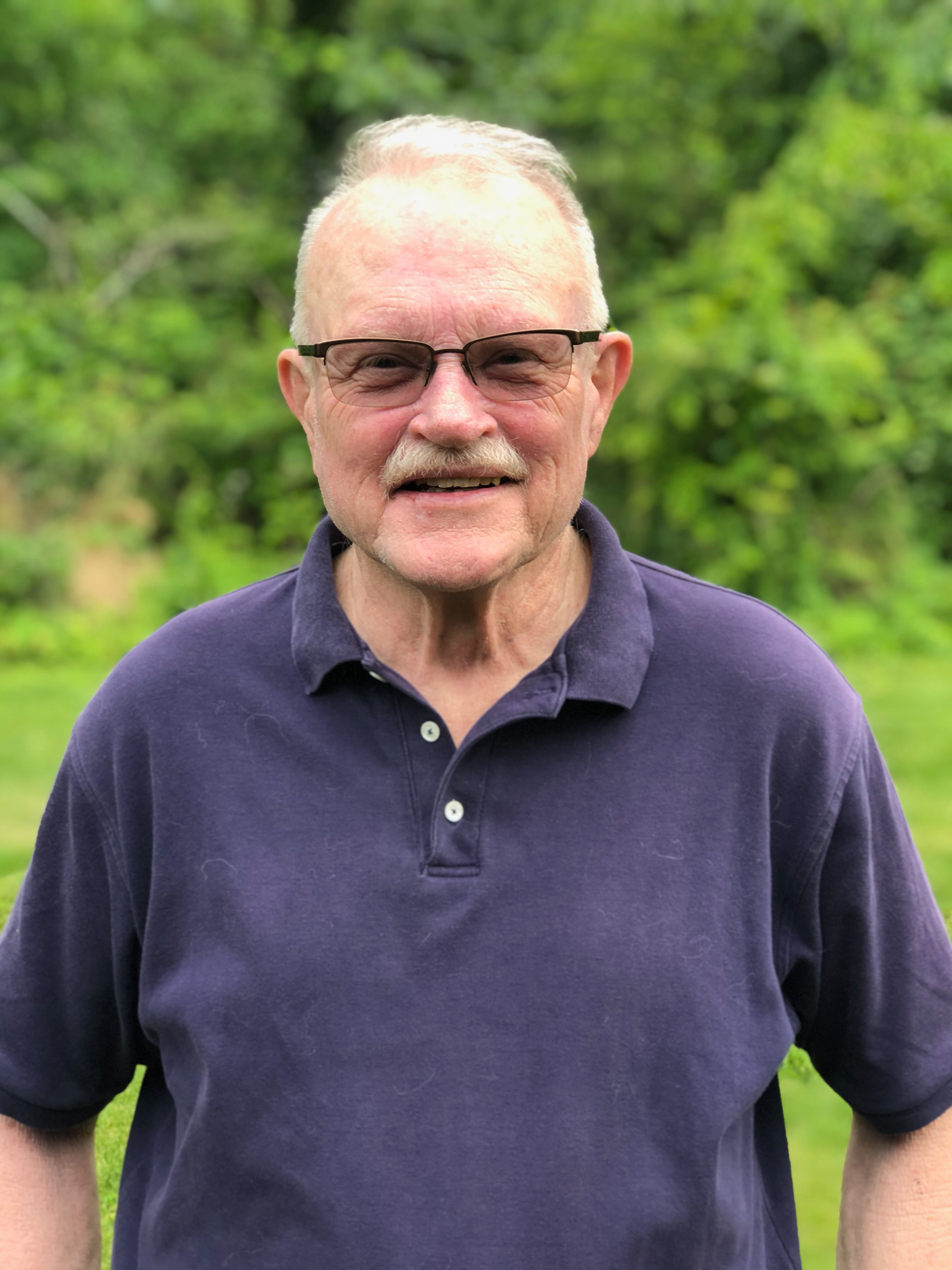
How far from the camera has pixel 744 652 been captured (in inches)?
53.1

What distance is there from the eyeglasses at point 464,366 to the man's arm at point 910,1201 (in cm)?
85

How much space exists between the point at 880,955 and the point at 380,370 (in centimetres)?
77

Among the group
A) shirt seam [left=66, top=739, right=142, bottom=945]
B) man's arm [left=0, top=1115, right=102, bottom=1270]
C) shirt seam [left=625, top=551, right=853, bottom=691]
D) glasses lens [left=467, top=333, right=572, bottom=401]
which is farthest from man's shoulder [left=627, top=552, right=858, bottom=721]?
man's arm [left=0, top=1115, right=102, bottom=1270]

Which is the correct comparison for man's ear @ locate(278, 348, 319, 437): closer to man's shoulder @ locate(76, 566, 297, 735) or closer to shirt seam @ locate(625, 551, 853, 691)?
man's shoulder @ locate(76, 566, 297, 735)

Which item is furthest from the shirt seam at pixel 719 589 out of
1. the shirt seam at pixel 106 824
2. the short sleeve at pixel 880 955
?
the shirt seam at pixel 106 824

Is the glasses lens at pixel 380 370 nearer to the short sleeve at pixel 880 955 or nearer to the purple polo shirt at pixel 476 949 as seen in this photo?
the purple polo shirt at pixel 476 949

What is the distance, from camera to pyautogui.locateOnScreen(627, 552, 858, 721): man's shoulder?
1.32 metres

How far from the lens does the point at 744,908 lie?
1.27 m

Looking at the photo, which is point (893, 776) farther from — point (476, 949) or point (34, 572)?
point (34, 572)

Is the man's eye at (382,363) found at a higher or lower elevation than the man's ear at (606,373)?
higher

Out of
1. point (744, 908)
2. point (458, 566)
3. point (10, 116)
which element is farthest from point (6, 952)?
point (10, 116)

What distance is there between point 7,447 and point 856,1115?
7440 mm

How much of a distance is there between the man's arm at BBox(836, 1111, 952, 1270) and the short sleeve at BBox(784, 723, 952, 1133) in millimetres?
34

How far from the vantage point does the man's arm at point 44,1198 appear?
1.39m
